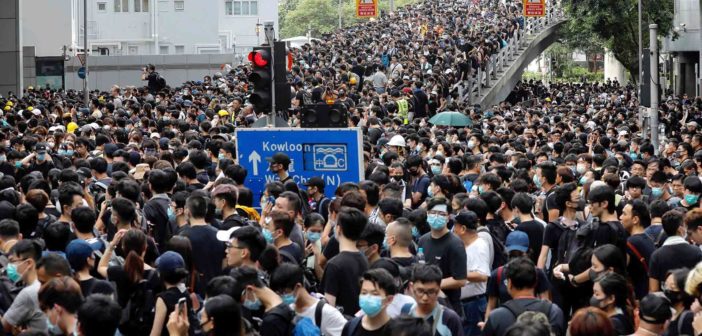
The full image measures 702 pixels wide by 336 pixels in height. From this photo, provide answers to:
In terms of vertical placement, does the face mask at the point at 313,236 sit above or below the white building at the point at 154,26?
below

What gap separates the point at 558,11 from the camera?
58.0 meters

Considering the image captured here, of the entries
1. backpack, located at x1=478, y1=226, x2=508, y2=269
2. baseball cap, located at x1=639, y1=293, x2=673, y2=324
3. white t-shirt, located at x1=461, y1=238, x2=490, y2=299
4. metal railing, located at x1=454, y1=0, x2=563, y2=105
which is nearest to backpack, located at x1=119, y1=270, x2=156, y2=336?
white t-shirt, located at x1=461, y1=238, x2=490, y2=299

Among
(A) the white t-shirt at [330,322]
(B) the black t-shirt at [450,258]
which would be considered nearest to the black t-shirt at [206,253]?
(B) the black t-shirt at [450,258]

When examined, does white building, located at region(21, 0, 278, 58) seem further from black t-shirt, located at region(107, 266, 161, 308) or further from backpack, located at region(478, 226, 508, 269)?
black t-shirt, located at region(107, 266, 161, 308)

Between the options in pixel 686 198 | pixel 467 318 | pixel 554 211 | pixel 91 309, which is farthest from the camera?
pixel 686 198

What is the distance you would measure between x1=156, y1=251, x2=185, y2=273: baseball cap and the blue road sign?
18.1 feet

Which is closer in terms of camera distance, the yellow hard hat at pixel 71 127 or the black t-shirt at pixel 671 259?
the black t-shirt at pixel 671 259

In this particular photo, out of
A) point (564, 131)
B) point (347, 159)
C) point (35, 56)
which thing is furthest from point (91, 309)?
point (35, 56)

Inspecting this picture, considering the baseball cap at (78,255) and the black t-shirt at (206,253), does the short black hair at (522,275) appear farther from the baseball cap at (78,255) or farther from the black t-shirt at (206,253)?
the baseball cap at (78,255)

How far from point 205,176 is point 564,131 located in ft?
35.3

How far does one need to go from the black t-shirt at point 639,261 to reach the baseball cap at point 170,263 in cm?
399

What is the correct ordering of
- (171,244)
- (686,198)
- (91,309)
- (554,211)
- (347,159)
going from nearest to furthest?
(91,309) → (171,244) → (554,211) → (686,198) → (347,159)

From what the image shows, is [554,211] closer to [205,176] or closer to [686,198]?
[686,198]

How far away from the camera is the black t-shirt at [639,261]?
1087cm
